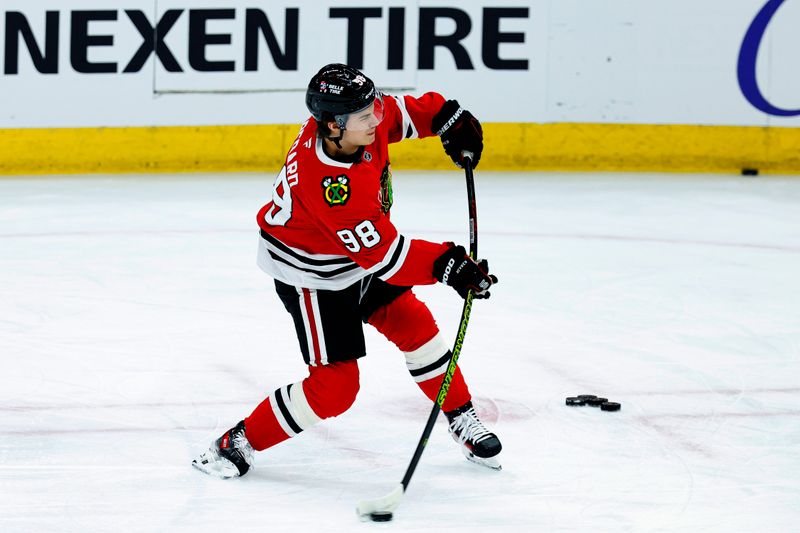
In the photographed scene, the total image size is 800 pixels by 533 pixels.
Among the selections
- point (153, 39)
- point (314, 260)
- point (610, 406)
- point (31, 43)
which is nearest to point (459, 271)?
point (314, 260)

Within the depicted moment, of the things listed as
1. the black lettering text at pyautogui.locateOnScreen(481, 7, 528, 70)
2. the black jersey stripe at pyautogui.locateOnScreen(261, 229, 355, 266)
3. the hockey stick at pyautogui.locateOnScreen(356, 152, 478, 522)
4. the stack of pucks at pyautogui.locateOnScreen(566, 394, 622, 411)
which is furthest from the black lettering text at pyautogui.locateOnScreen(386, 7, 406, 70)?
the black jersey stripe at pyautogui.locateOnScreen(261, 229, 355, 266)

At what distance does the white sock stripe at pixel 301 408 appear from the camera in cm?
280

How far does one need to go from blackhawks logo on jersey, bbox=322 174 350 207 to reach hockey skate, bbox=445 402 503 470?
0.71 metres

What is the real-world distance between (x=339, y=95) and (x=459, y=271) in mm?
454

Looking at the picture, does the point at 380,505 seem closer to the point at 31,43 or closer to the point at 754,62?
the point at 31,43

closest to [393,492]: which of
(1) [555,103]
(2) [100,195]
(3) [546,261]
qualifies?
(3) [546,261]

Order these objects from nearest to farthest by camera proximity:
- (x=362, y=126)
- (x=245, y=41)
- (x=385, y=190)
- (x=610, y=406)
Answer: (x=362, y=126), (x=385, y=190), (x=610, y=406), (x=245, y=41)

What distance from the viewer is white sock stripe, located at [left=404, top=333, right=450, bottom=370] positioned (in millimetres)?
2924

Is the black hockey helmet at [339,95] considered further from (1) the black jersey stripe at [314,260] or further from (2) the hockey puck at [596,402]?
(2) the hockey puck at [596,402]

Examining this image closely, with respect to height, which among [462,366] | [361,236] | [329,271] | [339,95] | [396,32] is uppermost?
[396,32]

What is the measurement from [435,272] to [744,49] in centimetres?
524

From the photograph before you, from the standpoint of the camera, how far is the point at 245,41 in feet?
23.6

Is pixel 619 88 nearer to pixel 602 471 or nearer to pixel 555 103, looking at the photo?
pixel 555 103

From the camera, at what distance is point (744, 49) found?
729cm
